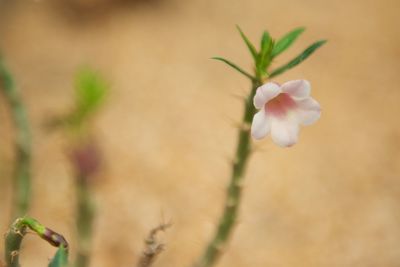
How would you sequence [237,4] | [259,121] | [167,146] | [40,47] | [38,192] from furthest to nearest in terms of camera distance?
[237,4], [40,47], [167,146], [38,192], [259,121]

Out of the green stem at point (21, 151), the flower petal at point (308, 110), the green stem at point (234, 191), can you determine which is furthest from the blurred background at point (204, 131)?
the flower petal at point (308, 110)

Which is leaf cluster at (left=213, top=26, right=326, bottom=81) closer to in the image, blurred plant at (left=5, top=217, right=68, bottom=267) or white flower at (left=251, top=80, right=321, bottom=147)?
white flower at (left=251, top=80, right=321, bottom=147)

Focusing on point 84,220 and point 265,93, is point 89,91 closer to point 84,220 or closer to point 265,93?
point 84,220

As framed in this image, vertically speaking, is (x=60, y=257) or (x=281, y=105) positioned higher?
(x=281, y=105)

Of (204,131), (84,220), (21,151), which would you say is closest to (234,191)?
(84,220)

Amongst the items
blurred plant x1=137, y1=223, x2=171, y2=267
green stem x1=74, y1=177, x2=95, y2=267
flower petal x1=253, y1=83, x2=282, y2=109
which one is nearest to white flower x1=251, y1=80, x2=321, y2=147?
flower petal x1=253, y1=83, x2=282, y2=109

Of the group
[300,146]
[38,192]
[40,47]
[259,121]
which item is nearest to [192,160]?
[300,146]

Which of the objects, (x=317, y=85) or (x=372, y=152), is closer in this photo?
(x=372, y=152)

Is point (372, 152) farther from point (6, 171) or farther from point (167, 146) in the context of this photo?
point (6, 171)
